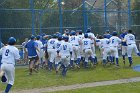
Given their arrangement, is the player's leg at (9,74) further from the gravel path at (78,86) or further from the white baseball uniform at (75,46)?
the white baseball uniform at (75,46)

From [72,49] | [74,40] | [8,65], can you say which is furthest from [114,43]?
[8,65]

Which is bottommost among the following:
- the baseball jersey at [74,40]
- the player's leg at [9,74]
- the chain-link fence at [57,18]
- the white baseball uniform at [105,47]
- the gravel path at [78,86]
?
the gravel path at [78,86]

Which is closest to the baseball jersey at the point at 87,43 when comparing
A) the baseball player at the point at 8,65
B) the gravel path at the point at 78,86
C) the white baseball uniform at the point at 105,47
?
the white baseball uniform at the point at 105,47

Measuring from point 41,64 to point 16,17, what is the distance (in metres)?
5.58

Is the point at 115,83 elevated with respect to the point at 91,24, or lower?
lower

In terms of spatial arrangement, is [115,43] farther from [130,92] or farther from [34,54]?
[130,92]

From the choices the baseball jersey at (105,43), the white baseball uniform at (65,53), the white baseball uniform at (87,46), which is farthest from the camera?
the baseball jersey at (105,43)

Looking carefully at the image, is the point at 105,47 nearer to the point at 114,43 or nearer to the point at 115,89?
the point at 114,43

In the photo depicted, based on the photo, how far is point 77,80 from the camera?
58.9ft

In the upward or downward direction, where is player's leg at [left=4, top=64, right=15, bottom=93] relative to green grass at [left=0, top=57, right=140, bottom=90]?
upward

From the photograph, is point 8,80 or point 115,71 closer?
point 8,80

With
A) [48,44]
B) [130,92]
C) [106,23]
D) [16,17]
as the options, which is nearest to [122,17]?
[106,23]

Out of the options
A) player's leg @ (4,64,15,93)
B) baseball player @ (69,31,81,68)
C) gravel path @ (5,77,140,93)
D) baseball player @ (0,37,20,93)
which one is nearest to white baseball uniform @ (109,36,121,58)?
baseball player @ (69,31,81,68)

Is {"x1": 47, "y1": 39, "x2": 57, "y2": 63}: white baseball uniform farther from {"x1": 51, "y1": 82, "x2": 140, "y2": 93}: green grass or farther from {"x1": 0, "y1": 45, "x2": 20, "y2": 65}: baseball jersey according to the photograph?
{"x1": 0, "y1": 45, "x2": 20, "y2": 65}: baseball jersey
